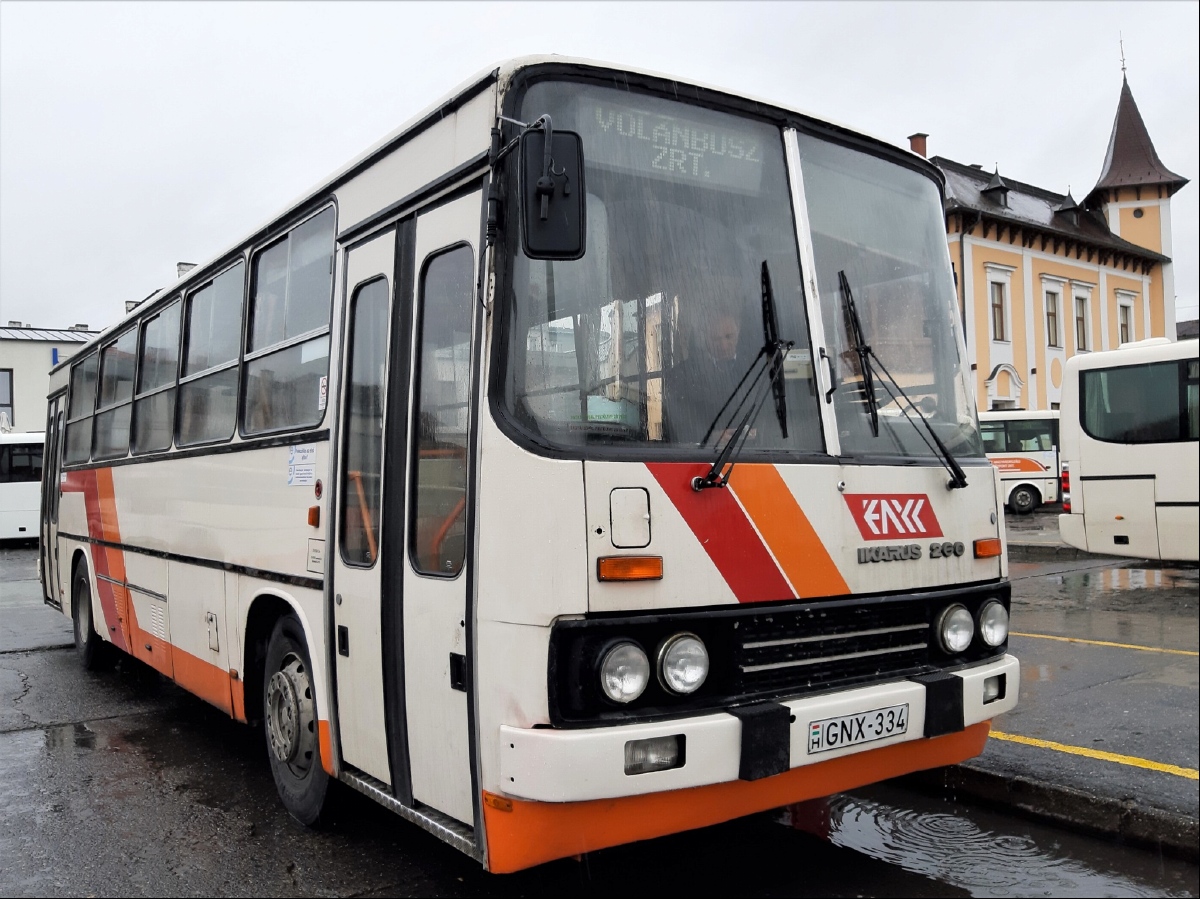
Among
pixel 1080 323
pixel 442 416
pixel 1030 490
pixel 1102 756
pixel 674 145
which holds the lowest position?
pixel 1102 756

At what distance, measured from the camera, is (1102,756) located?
554 cm

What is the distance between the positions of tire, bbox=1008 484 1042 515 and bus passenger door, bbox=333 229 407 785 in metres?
27.7

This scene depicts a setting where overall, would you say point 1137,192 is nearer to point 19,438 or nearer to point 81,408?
point 19,438

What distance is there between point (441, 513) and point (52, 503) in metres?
8.97

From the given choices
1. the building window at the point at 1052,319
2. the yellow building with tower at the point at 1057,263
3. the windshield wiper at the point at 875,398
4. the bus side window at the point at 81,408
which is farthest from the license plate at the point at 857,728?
the building window at the point at 1052,319

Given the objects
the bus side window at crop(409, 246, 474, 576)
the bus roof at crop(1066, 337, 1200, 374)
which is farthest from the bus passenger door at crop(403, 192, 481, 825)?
the bus roof at crop(1066, 337, 1200, 374)

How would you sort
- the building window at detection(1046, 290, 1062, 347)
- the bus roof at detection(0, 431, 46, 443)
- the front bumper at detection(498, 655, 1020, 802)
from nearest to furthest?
the front bumper at detection(498, 655, 1020, 802) < the bus roof at detection(0, 431, 46, 443) < the building window at detection(1046, 290, 1062, 347)

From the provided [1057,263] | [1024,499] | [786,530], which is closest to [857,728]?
Answer: [786,530]

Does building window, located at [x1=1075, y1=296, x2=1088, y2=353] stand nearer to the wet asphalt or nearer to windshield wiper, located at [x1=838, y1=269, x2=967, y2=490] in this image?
the wet asphalt

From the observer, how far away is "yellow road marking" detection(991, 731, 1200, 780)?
526cm

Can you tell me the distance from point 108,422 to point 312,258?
449cm

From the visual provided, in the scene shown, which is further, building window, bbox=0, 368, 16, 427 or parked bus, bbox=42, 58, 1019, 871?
building window, bbox=0, 368, 16, 427

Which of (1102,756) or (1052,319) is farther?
(1052,319)

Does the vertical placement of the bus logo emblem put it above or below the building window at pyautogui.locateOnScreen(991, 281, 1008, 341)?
below
